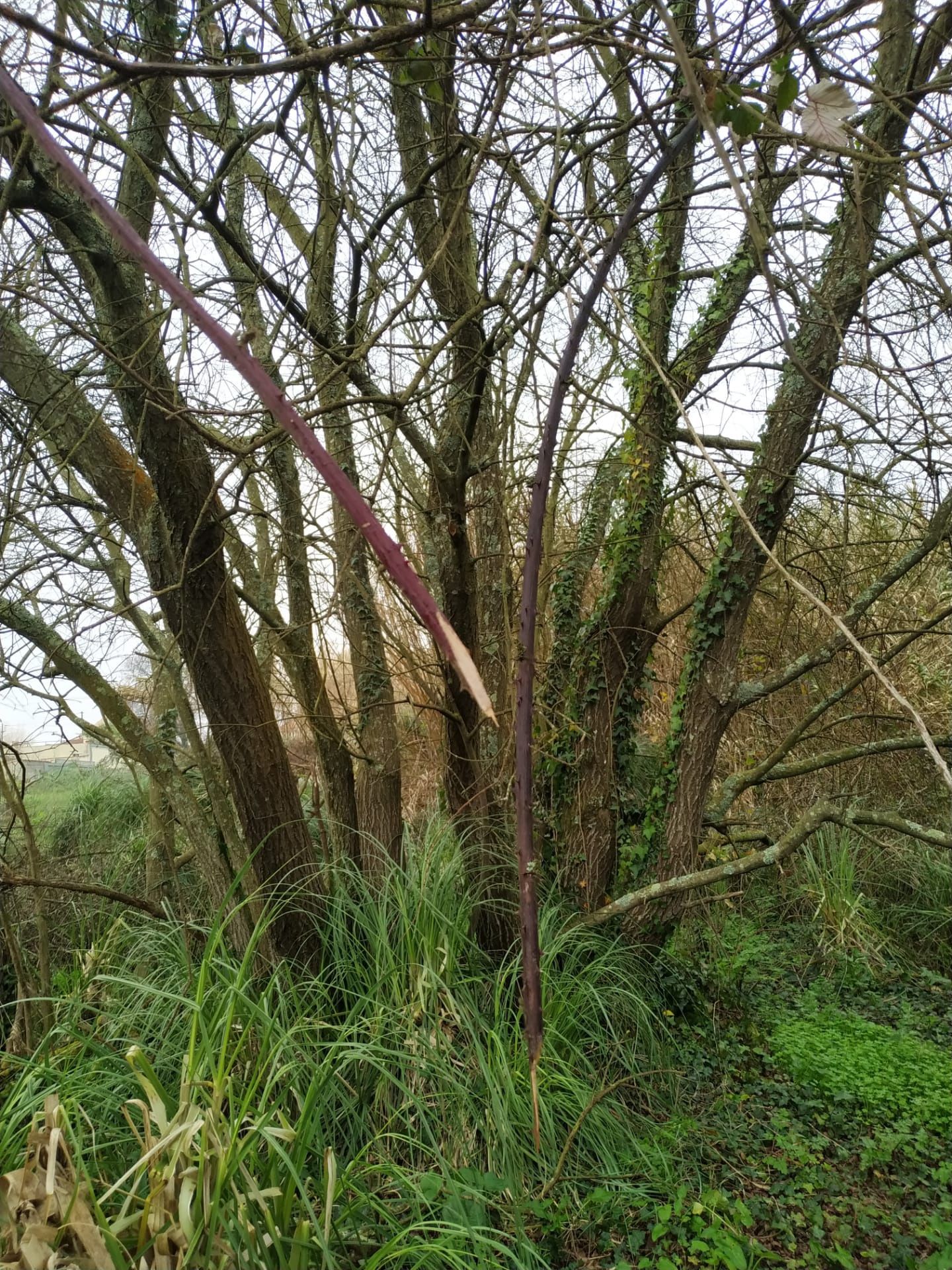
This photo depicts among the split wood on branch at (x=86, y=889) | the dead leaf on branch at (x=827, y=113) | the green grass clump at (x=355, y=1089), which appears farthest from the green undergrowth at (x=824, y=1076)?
the dead leaf on branch at (x=827, y=113)

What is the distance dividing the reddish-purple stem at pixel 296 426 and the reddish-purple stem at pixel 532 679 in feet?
1.21

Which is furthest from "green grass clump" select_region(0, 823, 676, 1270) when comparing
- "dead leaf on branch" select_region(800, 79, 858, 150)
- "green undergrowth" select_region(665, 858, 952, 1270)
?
"dead leaf on branch" select_region(800, 79, 858, 150)

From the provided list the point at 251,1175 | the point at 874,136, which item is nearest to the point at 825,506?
the point at 874,136

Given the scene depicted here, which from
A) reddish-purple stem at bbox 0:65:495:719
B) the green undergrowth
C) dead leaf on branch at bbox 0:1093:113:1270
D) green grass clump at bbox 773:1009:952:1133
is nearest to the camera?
reddish-purple stem at bbox 0:65:495:719

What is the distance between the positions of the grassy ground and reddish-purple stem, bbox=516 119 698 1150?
49.1 inches

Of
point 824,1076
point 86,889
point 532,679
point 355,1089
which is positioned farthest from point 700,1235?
point 532,679

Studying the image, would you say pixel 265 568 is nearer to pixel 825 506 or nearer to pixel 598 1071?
pixel 598 1071

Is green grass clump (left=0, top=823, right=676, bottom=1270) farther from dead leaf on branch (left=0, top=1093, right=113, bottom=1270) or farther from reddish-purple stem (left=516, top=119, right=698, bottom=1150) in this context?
reddish-purple stem (left=516, top=119, right=698, bottom=1150)

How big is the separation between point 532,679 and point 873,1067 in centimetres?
382

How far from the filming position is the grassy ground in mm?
1808

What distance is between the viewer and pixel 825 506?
14.8ft

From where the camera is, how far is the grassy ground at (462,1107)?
1808 millimetres

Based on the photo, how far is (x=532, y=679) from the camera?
807 mm

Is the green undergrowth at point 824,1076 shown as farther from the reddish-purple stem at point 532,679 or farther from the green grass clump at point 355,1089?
the reddish-purple stem at point 532,679
